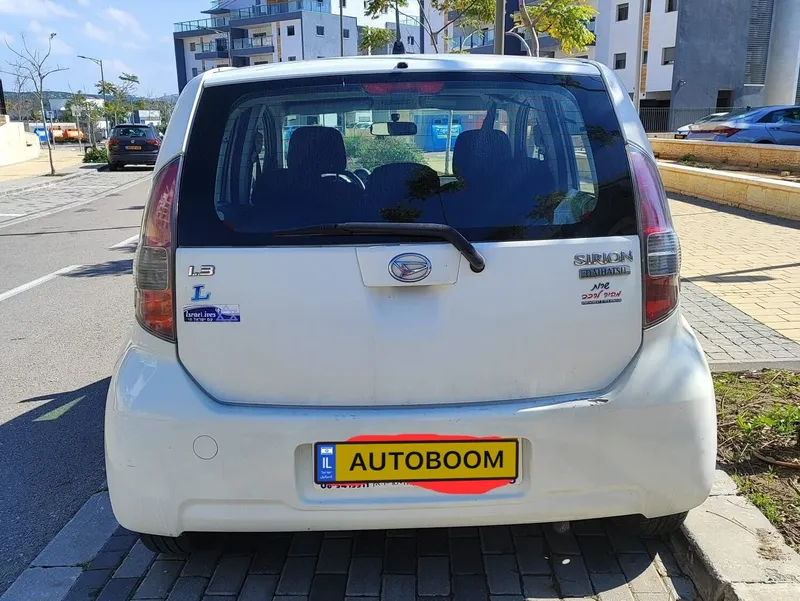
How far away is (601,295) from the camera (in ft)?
7.51

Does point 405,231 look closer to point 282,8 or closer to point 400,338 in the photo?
point 400,338

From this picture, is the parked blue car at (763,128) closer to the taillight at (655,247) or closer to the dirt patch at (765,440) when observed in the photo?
the dirt patch at (765,440)

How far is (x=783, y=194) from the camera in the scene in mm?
10836

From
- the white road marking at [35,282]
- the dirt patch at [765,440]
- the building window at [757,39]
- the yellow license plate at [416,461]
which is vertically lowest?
the white road marking at [35,282]

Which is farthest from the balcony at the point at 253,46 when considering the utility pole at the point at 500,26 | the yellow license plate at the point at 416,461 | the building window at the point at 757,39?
the yellow license plate at the point at 416,461

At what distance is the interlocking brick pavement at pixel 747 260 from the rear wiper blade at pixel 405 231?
391 centimetres

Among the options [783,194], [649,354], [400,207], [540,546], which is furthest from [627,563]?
[783,194]

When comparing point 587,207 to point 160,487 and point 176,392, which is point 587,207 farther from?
point 160,487

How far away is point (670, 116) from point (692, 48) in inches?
183

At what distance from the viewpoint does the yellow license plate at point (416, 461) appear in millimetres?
2275

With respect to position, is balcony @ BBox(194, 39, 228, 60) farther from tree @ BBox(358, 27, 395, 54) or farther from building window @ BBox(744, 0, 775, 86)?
tree @ BBox(358, 27, 395, 54)

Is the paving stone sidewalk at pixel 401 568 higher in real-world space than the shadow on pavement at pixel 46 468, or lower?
higher

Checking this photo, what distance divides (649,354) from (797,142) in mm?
19328

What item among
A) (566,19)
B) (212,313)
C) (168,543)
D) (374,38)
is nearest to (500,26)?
(566,19)
